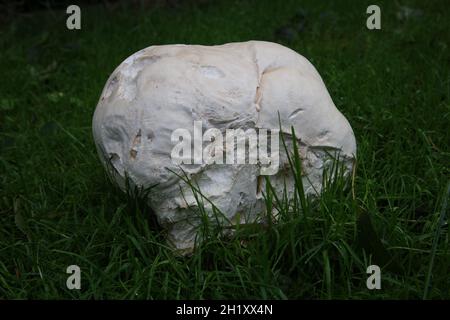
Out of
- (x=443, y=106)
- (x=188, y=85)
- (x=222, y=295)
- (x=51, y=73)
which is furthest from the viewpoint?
(x=51, y=73)

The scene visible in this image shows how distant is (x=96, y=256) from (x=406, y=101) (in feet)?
6.34

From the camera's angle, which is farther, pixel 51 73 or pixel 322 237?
pixel 51 73

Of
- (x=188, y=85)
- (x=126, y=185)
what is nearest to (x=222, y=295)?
(x=126, y=185)

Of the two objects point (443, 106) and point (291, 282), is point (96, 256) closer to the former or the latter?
point (291, 282)

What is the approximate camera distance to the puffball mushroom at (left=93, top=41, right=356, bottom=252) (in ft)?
6.41

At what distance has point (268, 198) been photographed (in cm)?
198

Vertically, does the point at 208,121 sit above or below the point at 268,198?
above

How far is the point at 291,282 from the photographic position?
1870 mm

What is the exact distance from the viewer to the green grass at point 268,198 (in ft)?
6.17

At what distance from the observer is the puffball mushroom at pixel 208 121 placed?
1.96m

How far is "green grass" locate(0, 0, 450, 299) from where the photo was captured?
188 cm

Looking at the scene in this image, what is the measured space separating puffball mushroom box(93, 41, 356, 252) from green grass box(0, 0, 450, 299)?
11 cm

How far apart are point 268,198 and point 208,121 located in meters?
0.35

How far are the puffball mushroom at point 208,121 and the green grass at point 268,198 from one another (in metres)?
0.11
